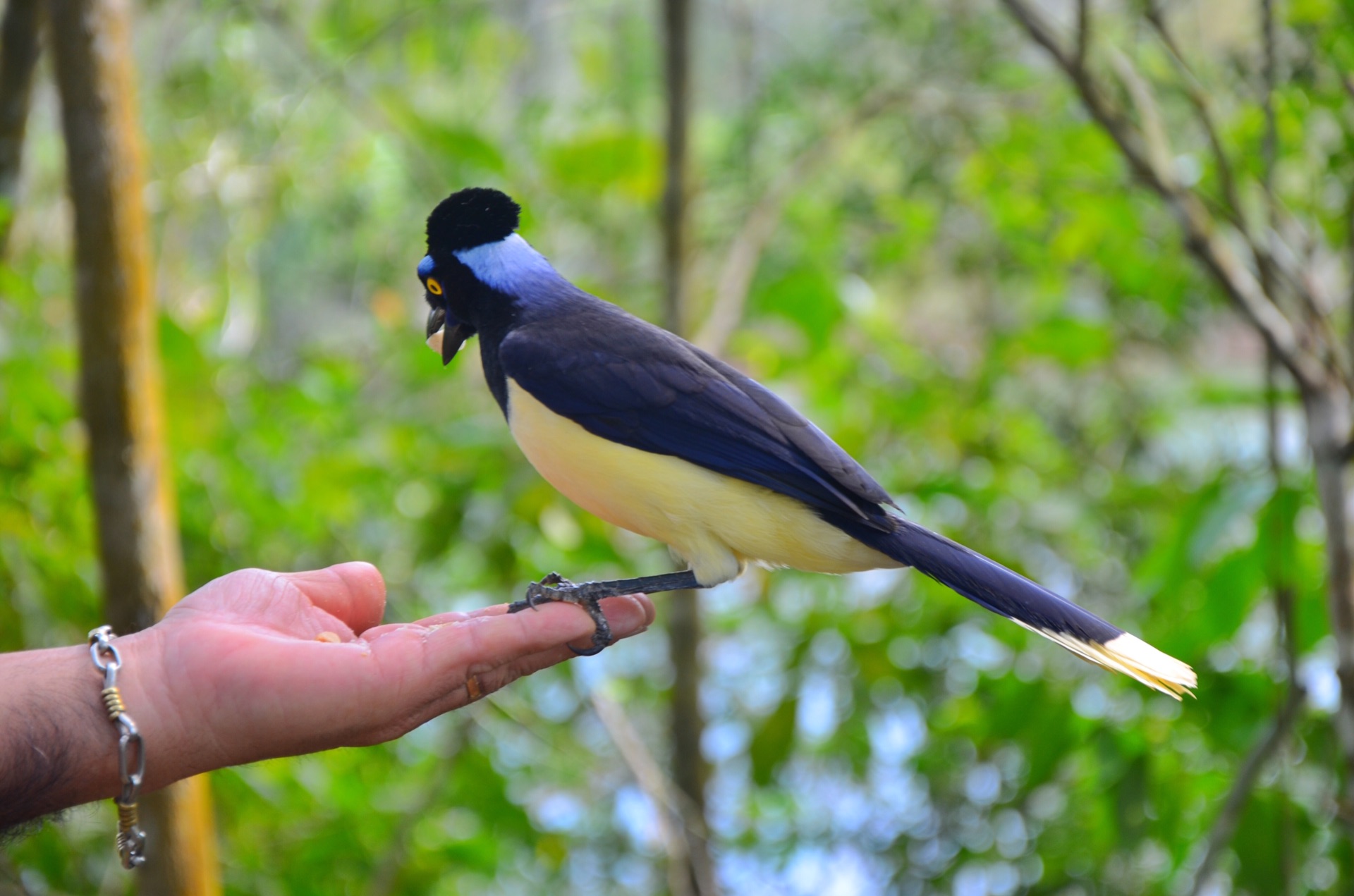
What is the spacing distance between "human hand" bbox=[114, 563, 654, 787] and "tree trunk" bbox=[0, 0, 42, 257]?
6.41 ft

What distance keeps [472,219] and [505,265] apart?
13cm

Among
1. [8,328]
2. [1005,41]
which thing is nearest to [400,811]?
[8,328]

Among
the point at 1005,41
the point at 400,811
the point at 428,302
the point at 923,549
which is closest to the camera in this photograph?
the point at 923,549

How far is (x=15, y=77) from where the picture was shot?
11.7ft

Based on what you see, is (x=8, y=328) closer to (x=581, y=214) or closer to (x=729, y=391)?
(x=581, y=214)

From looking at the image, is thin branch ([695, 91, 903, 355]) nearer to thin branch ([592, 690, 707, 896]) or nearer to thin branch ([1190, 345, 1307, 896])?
thin branch ([592, 690, 707, 896])

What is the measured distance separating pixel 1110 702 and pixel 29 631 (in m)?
3.39

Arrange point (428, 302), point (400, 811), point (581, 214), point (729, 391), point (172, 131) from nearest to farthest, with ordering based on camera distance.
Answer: point (729, 391)
point (428, 302)
point (400, 811)
point (581, 214)
point (172, 131)

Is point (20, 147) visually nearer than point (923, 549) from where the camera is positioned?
No

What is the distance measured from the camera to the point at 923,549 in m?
2.28

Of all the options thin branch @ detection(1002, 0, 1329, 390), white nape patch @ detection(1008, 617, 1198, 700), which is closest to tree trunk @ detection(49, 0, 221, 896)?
white nape patch @ detection(1008, 617, 1198, 700)

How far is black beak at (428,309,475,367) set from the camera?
266cm

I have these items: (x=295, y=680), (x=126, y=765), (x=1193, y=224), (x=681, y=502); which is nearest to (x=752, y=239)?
(x=1193, y=224)

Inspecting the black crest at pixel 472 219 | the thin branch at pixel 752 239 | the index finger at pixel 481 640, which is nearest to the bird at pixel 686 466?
the index finger at pixel 481 640
